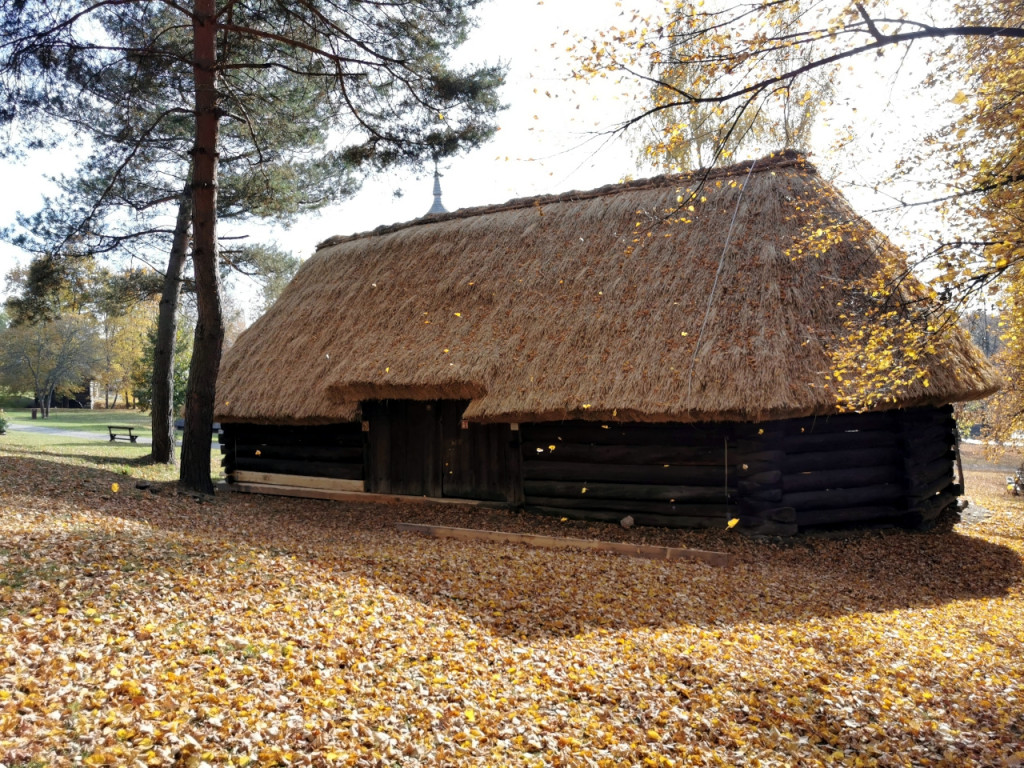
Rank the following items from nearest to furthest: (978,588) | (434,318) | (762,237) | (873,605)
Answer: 1. (873,605)
2. (978,588)
3. (762,237)
4. (434,318)

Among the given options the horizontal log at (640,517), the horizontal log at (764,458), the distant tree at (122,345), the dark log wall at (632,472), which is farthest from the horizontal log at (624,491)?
the distant tree at (122,345)

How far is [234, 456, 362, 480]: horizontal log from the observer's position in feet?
44.3

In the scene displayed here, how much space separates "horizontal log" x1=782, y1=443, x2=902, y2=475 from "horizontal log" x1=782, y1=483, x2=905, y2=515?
0.35 metres

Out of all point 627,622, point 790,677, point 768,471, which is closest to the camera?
point 790,677

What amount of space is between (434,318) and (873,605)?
888 centimetres

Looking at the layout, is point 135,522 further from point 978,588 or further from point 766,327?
point 978,588

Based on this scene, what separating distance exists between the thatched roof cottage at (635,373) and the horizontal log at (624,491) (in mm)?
28

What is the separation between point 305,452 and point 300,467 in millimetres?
354

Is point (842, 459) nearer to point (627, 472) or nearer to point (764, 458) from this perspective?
point (764, 458)

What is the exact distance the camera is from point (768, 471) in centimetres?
957

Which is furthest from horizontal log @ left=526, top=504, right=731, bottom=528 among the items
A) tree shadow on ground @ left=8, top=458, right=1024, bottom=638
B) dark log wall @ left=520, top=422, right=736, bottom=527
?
tree shadow on ground @ left=8, top=458, right=1024, bottom=638

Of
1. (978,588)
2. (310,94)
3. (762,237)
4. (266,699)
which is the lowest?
(978,588)

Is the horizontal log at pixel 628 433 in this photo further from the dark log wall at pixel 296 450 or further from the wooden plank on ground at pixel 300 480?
the wooden plank on ground at pixel 300 480

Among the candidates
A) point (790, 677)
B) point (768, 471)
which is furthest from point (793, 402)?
point (790, 677)
